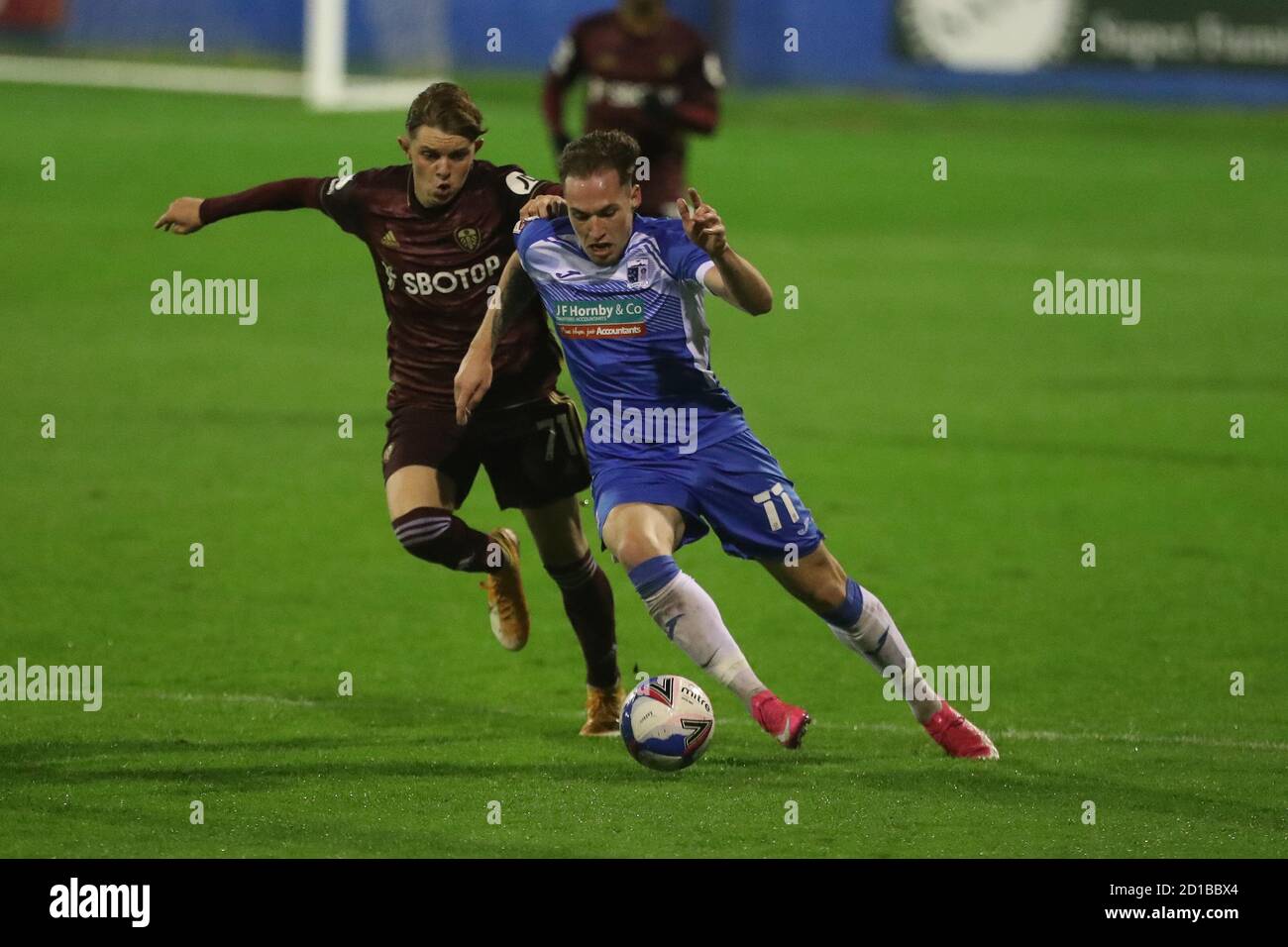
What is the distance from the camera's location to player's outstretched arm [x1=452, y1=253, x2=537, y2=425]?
7.30 m

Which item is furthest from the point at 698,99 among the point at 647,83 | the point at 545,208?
the point at 545,208

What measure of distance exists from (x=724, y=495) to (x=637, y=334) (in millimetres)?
586

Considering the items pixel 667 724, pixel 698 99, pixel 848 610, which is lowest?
pixel 667 724

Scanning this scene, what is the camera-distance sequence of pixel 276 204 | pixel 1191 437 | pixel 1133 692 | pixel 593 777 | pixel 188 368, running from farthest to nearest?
→ pixel 188 368
pixel 1191 437
pixel 1133 692
pixel 276 204
pixel 593 777

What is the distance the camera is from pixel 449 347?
25.7 feet

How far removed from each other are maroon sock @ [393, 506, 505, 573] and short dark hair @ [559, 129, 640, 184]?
137cm

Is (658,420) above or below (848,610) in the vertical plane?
above

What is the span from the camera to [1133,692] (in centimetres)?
891

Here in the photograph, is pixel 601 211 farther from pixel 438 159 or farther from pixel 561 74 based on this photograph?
pixel 561 74

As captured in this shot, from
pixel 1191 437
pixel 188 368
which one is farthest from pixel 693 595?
pixel 188 368

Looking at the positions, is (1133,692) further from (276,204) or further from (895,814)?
(276,204)

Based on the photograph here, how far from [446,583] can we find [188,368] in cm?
612

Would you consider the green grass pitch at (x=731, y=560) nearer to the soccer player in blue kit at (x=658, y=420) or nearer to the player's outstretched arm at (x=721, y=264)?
the soccer player in blue kit at (x=658, y=420)

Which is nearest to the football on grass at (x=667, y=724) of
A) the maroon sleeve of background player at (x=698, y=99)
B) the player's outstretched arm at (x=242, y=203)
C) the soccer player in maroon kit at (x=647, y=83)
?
the player's outstretched arm at (x=242, y=203)
